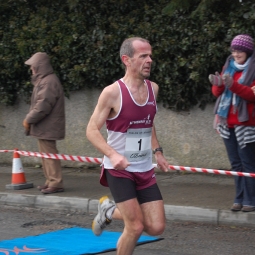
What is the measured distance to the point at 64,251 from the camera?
630 centimetres

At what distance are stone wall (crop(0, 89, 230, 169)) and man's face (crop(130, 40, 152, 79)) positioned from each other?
510 cm

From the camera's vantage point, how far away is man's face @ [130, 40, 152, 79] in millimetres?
5211

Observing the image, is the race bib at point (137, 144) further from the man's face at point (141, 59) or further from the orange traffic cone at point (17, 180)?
the orange traffic cone at point (17, 180)

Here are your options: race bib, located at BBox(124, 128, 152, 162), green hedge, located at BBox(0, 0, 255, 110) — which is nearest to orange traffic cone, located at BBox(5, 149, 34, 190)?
green hedge, located at BBox(0, 0, 255, 110)

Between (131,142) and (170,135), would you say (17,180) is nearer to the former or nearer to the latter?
(170,135)

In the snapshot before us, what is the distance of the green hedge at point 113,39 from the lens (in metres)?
9.81

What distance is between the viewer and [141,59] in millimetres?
5215

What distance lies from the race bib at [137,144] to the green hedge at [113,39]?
4.55 m

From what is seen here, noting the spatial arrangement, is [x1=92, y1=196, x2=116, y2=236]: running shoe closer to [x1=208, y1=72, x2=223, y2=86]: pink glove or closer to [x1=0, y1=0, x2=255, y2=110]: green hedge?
[x1=208, y1=72, x2=223, y2=86]: pink glove

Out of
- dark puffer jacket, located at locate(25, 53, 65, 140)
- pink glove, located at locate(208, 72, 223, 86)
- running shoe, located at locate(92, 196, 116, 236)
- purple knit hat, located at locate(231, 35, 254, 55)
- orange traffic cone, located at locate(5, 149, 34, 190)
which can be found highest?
purple knit hat, located at locate(231, 35, 254, 55)

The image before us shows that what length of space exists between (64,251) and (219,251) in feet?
4.81

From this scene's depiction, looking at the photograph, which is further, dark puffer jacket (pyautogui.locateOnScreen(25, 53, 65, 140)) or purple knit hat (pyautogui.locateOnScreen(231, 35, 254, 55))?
dark puffer jacket (pyautogui.locateOnScreen(25, 53, 65, 140))

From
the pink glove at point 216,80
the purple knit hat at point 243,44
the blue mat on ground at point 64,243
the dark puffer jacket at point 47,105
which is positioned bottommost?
the blue mat on ground at point 64,243


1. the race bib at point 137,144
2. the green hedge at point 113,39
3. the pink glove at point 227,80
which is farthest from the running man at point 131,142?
the green hedge at point 113,39
